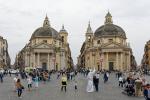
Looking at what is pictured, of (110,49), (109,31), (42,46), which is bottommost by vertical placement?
(110,49)

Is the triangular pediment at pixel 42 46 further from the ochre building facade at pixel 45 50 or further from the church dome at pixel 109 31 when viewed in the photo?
the church dome at pixel 109 31

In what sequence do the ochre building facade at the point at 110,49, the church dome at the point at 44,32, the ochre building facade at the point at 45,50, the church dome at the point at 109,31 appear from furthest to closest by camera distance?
the church dome at the point at 44,32 < the church dome at the point at 109,31 < the ochre building facade at the point at 45,50 < the ochre building facade at the point at 110,49

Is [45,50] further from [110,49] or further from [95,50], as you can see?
[110,49]

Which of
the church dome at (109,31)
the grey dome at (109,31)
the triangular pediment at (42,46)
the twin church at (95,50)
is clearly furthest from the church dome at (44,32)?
the grey dome at (109,31)

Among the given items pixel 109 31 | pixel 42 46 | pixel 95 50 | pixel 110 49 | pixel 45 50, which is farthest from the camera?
pixel 95 50

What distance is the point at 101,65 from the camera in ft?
419

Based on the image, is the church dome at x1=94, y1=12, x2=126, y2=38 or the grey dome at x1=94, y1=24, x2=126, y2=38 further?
the church dome at x1=94, y1=12, x2=126, y2=38

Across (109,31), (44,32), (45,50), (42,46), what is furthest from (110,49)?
(44,32)

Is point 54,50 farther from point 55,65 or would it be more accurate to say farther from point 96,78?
point 96,78

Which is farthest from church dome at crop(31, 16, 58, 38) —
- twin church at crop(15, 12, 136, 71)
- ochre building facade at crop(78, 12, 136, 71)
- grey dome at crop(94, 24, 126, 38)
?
grey dome at crop(94, 24, 126, 38)

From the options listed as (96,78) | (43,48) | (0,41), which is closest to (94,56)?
(43,48)

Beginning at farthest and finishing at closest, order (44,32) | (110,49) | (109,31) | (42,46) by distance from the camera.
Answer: (44,32) < (109,31) < (42,46) < (110,49)

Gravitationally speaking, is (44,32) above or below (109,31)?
above

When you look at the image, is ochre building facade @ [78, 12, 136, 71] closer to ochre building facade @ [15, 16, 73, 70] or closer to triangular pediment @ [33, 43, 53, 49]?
ochre building facade @ [15, 16, 73, 70]
